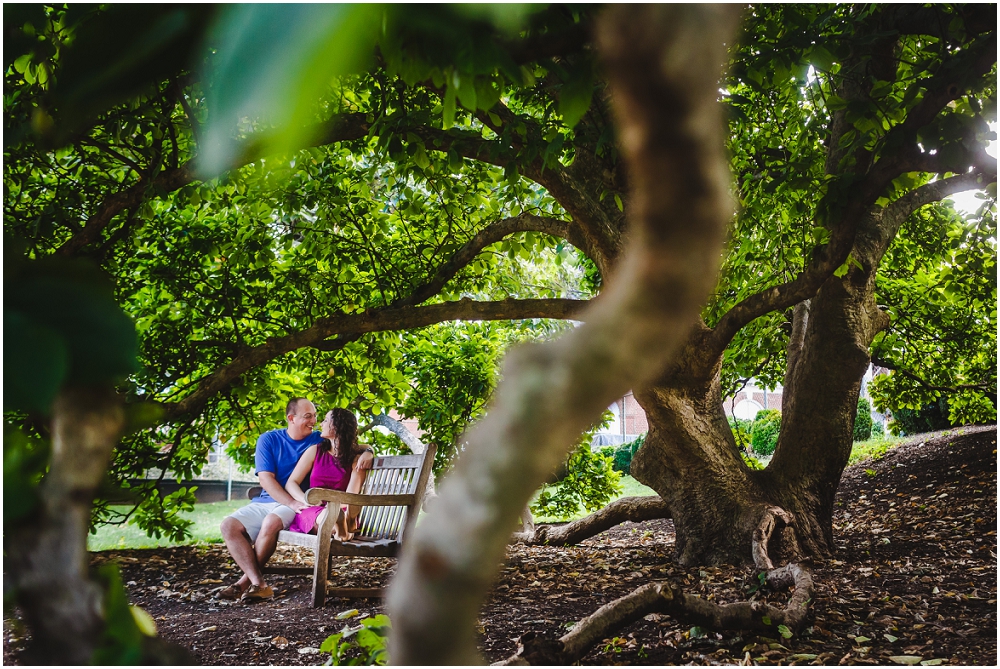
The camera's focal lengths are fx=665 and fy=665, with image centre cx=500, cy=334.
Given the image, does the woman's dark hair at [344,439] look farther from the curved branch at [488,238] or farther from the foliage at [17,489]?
the foliage at [17,489]

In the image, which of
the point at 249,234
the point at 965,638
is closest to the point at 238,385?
the point at 249,234

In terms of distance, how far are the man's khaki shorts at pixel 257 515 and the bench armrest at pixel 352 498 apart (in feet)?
1.93

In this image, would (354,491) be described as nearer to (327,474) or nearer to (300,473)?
(327,474)

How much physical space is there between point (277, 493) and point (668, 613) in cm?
345

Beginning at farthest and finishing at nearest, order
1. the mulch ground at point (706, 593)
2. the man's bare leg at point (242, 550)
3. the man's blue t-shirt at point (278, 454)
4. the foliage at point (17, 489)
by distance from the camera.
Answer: the man's blue t-shirt at point (278, 454), the man's bare leg at point (242, 550), the mulch ground at point (706, 593), the foliage at point (17, 489)

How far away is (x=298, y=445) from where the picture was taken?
18.7 feet

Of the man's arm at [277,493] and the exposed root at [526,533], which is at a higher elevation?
the man's arm at [277,493]

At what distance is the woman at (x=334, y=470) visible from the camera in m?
5.41

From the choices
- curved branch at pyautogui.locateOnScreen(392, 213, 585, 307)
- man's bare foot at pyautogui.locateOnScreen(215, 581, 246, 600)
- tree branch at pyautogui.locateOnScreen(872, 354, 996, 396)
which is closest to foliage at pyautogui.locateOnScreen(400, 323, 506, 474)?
curved branch at pyautogui.locateOnScreen(392, 213, 585, 307)

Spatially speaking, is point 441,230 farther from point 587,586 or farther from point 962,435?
point 962,435

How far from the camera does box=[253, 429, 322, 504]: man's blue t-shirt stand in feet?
17.9

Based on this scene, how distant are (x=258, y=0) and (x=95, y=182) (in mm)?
5277

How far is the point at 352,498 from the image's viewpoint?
195 inches

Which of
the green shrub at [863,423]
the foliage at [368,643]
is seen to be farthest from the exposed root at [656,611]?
the green shrub at [863,423]
